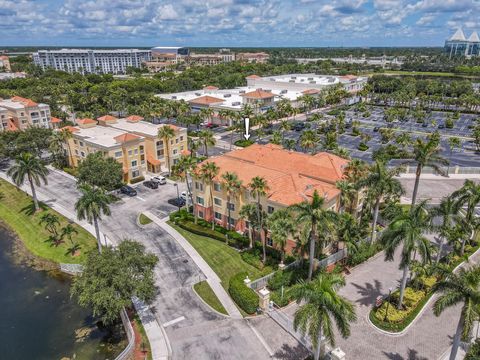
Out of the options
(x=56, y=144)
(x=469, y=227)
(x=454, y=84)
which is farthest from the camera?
(x=454, y=84)

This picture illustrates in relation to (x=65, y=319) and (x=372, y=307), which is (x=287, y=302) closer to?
(x=372, y=307)

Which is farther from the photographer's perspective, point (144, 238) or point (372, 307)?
point (144, 238)

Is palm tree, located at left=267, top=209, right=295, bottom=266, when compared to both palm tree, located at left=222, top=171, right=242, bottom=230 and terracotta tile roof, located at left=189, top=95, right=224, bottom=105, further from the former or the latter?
terracotta tile roof, located at left=189, top=95, right=224, bottom=105

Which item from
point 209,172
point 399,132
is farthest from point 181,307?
point 399,132

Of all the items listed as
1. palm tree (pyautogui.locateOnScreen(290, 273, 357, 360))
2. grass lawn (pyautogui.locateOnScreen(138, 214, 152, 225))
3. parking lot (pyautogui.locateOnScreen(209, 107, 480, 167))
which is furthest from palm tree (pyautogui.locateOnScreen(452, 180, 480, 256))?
parking lot (pyautogui.locateOnScreen(209, 107, 480, 167))

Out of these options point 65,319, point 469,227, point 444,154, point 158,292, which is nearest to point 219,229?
point 158,292


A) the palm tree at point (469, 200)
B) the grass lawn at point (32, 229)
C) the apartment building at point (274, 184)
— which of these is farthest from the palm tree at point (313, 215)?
the grass lawn at point (32, 229)

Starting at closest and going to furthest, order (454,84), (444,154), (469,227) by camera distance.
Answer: (469,227), (444,154), (454,84)
